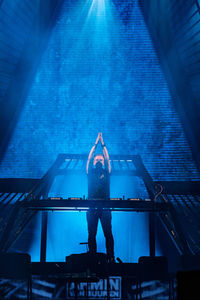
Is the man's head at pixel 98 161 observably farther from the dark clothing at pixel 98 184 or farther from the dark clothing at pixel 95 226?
the dark clothing at pixel 95 226

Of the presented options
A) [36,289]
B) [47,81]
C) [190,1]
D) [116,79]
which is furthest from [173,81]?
[36,289]

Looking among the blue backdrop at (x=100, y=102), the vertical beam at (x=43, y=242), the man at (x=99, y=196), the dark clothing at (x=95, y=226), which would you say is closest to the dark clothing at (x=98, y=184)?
the man at (x=99, y=196)

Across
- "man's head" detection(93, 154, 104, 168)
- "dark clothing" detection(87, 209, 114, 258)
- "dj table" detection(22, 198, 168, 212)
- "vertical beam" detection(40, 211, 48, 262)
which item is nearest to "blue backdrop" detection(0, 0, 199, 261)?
"vertical beam" detection(40, 211, 48, 262)

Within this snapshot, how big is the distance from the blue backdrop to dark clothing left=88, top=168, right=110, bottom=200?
116 inches

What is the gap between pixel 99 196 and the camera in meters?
4.47

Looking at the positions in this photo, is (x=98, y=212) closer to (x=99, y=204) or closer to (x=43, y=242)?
(x=99, y=204)

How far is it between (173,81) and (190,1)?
8.70ft

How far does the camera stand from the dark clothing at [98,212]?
4.21m

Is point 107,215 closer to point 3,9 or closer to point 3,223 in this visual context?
point 3,223

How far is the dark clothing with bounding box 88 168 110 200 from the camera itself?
14.7 feet

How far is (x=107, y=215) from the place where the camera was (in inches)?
169

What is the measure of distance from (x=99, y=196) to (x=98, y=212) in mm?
294

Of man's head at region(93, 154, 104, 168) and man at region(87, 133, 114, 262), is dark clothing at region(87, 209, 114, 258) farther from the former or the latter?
man's head at region(93, 154, 104, 168)

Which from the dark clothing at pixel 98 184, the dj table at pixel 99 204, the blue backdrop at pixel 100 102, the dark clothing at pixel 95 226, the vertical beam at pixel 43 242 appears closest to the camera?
the dj table at pixel 99 204
